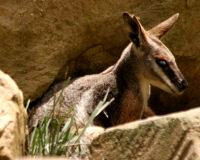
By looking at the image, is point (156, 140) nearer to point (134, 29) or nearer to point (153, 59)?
point (153, 59)

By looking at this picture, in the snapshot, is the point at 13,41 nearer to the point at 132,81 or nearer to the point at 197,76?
the point at 132,81

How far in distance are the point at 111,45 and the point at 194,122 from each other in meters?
3.23

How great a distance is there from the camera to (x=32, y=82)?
538cm

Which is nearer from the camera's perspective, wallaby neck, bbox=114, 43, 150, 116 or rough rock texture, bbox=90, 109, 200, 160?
rough rock texture, bbox=90, 109, 200, 160

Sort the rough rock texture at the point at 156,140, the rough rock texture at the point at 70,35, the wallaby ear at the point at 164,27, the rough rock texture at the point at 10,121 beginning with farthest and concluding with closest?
1. the wallaby ear at the point at 164,27
2. the rough rock texture at the point at 70,35
3. the rough rock texture at the point at 156,140
4. the rough rock texture at the point at 10,121

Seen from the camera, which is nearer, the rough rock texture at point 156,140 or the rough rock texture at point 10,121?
the rough rock texture at point 10,121

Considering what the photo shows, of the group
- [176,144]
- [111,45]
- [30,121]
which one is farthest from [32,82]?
[176,144]

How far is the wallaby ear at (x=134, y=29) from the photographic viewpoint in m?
5.08

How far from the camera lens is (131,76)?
532 cm

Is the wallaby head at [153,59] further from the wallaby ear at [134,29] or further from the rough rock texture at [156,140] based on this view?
the rough rock texture at [156,140]

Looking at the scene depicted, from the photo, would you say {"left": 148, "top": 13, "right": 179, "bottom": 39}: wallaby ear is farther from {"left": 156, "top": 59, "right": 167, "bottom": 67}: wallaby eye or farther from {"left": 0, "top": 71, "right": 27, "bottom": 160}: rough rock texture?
{"left": 0, "top": 71, "right": 27, "bottom": 160}: rough rock texture

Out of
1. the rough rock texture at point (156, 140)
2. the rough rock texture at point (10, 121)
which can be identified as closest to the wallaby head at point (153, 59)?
the rough rock texture at point (156, 140)

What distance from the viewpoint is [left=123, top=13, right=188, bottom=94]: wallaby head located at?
5.10 m

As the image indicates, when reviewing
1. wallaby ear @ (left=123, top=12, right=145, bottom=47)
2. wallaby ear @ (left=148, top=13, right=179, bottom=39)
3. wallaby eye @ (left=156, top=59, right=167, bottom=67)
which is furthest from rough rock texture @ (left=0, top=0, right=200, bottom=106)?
wallaby eye @ (left=156, top=59, right=167, bottom=67)
